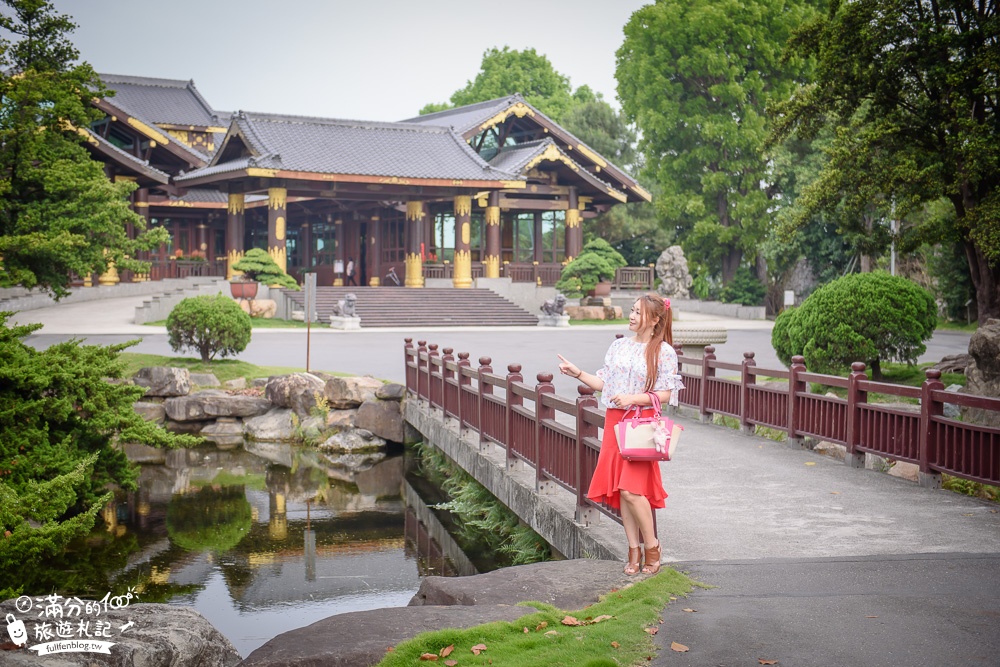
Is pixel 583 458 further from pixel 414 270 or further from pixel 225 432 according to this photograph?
pixel 414 270

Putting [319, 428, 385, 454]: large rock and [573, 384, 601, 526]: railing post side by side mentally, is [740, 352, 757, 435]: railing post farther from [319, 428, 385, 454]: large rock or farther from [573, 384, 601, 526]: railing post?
[319, 428, 385, 454]: large rock

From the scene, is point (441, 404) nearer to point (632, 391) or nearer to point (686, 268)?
point (632, 391)

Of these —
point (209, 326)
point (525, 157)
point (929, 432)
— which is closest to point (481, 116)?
point (525, 157)

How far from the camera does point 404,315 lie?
33.8 metres

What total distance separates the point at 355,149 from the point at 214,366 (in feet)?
71.4

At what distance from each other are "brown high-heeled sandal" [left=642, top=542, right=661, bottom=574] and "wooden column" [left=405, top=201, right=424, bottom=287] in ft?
110

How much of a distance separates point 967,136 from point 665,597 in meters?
11.5

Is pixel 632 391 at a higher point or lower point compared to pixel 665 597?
higher

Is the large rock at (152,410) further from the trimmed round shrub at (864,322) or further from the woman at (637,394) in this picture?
the woman at (637,394)

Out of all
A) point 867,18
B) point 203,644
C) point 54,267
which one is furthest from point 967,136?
point 54,267

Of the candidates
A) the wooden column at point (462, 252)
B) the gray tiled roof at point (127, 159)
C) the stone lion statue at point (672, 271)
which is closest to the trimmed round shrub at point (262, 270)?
the gray tiled roof at point (127, 159)

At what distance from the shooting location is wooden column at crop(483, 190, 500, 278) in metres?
41.2

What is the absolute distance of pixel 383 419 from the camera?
54.9 feet

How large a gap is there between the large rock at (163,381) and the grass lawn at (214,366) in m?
0.78
